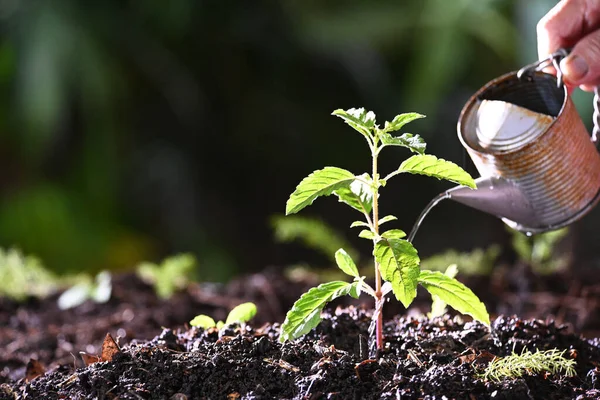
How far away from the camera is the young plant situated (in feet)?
3.37

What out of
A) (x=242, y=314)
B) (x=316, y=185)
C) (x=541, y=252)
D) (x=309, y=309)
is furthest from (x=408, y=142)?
(x=541, y=252)

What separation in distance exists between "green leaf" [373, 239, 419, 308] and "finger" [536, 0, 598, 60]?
70 cm

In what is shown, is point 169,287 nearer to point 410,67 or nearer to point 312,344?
point 312,344

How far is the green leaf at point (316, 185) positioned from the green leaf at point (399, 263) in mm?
105

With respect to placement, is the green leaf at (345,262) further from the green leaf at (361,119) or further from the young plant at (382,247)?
the green leaf at (361,119)

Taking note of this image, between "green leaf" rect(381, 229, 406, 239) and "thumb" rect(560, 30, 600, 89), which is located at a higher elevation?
"thumb" rect(560, 30, 600, 89)

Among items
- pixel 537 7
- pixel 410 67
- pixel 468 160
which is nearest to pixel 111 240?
pixel 410 67

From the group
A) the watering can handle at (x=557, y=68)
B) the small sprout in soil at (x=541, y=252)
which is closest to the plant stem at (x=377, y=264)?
the watering can handle at (x=557, y=68)

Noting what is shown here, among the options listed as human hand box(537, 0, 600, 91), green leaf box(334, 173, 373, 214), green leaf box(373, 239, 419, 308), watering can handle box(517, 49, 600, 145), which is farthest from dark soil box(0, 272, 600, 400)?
human hand box(537, 0, 600, 91)

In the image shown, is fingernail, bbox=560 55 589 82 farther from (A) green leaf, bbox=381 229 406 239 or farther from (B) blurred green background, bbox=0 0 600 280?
(B) blurred green background, bbox=0 0 600 280

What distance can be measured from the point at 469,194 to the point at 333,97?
3442mm

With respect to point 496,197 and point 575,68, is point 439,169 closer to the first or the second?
point 496,197

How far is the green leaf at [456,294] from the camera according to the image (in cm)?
108

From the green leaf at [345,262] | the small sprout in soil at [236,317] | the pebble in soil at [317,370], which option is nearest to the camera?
the pebble in soil at [317,370]
